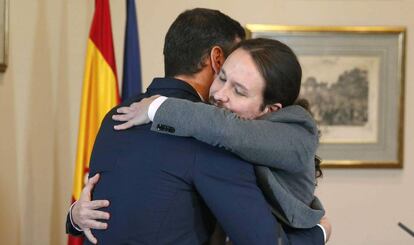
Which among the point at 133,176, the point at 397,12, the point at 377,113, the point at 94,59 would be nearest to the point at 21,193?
the point at 94,59

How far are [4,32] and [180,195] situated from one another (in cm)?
140

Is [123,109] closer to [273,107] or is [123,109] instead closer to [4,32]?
[273,107]

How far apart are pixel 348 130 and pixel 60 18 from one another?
1.53m

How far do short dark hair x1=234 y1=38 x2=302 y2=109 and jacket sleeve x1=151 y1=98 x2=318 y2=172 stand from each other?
0.08 metres

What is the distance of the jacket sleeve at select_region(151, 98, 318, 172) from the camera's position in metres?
1.00

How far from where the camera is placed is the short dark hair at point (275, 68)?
1106mm

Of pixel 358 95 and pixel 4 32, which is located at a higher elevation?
pixel 4 32

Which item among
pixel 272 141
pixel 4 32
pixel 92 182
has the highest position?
pixel 4 32

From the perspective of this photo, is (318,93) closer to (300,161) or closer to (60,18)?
(60,18)

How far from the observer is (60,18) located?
Result: 248cm

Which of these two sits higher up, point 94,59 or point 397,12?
point 397,12

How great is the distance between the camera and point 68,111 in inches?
102

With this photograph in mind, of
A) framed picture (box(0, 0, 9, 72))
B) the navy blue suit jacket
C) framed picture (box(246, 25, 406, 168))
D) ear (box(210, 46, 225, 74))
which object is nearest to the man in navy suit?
the navy blue suit jacket

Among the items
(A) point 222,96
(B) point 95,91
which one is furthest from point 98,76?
(A) point 222,96
